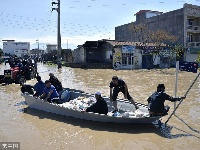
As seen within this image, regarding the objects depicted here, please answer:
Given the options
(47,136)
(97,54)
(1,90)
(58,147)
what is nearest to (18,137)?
(47,136)

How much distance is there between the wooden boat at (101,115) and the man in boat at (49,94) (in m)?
0.21

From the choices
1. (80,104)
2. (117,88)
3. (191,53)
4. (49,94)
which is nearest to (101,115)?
(117,88)

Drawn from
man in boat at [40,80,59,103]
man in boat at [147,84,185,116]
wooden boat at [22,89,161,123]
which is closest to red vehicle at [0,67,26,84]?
wooden boat at [22,89,161,123]

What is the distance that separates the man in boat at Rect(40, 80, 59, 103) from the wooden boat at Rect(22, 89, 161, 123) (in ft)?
0.68

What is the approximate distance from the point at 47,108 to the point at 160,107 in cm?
434

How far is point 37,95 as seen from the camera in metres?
10.7

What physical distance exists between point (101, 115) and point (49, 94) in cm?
256

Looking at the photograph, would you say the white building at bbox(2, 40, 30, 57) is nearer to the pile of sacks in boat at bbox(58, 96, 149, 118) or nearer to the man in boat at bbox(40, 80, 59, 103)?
the man in boat at bbox(40, 80, 59, 103)

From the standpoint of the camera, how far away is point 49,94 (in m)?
9.90

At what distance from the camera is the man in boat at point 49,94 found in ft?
32.5

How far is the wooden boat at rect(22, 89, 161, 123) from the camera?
8.09 m

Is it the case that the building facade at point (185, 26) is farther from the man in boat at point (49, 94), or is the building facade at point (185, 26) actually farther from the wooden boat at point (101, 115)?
the man in boat at point (49, 94)

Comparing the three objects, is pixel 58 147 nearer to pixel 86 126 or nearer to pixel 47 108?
pixel 86 126

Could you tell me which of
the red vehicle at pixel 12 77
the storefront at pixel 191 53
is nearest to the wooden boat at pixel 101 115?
the red vehicle at pixel 12 77
